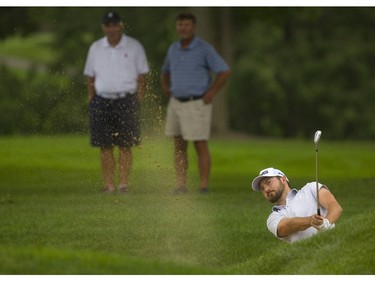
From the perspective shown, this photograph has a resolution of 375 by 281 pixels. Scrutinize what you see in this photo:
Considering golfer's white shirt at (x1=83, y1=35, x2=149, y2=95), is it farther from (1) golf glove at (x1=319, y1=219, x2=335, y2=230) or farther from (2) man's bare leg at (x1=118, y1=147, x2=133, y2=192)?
(1) golf glove at (x1=319, y1=219, x2=335, y2=230)

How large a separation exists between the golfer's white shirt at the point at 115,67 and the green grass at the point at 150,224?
649 millimetres

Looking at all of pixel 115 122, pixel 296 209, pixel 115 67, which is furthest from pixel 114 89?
pixel 296 209

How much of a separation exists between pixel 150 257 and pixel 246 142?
15.2 metres

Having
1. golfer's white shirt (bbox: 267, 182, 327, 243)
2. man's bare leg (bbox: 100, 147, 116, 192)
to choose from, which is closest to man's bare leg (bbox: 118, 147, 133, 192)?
man's bare leg (bbox: 100, 147, 116, 192)

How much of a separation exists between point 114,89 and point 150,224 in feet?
7.02

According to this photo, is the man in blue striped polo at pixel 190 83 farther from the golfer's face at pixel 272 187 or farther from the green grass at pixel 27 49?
the green grass at pixel 27 49

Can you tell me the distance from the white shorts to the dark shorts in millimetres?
1301

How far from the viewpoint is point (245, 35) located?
40062mm

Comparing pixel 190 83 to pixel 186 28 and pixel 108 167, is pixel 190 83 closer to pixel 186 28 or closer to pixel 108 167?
pixel 186 28

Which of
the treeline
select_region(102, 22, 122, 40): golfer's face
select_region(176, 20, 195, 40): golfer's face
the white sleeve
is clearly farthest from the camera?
the treeline

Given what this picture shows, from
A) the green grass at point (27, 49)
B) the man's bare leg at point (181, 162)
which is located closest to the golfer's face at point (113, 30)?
the man's bare leg at point (181, 162)

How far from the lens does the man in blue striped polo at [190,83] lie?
16344 mm

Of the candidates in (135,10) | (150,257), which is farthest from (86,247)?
(135,10)

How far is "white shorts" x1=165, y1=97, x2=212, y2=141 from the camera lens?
650 inches
